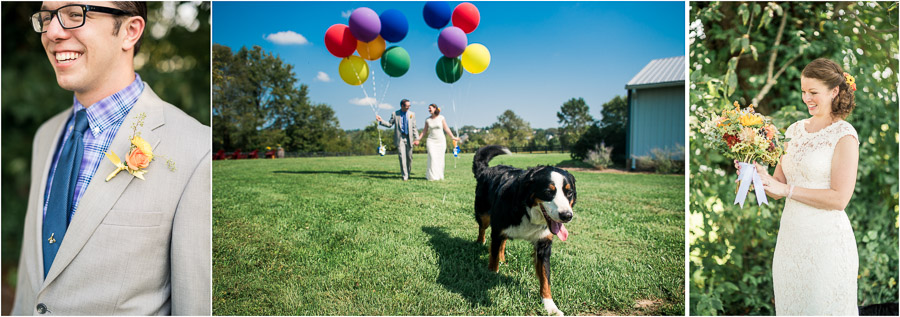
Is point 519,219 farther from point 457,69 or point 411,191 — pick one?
point 457,69

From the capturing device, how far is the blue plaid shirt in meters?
2.18

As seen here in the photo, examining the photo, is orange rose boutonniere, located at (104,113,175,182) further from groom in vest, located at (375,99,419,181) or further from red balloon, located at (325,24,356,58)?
groom in vest, located at (375,99,419,181)

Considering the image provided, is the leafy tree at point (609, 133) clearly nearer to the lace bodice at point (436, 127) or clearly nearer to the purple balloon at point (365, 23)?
the lace bodice at point (436, 127)

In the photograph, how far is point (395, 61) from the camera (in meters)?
3.13

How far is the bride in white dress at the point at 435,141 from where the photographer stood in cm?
318

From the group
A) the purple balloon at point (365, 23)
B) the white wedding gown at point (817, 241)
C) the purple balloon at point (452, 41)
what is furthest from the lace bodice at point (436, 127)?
the white wedding gown at point (817, 241)

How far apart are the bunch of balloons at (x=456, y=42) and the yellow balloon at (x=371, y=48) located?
1.21 feet

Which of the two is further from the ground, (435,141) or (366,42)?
(366,42)

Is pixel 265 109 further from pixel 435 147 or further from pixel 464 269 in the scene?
pixel 464 269

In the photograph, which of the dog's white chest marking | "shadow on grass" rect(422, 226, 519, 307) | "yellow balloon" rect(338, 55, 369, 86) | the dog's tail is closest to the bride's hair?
the dog's white chest marking

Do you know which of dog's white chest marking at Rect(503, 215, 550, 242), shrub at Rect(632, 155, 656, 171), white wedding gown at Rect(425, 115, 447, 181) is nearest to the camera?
dog's white chest marking at Rect(503, 215, 550, 242)

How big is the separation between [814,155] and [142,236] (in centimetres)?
344

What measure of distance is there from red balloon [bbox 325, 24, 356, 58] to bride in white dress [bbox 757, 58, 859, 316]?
8.73 feet

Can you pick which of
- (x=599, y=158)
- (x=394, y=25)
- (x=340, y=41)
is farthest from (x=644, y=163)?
(x=340, y=41)
